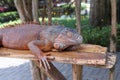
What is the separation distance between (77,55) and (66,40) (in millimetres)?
161

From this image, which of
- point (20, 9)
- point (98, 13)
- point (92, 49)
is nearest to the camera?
point (92, 49)

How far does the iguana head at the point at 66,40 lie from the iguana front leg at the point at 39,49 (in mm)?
93

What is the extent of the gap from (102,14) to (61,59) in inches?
293

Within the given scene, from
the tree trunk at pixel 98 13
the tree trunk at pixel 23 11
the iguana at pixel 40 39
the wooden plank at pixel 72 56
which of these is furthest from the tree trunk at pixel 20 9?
the tree trunk at pixel 98 13

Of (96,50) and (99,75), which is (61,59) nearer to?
(96,50)

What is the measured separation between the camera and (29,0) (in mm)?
3607

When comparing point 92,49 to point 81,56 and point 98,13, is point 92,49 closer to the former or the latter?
point 81,56

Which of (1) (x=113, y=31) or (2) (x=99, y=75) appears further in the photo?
(2) (x=99, y=75)

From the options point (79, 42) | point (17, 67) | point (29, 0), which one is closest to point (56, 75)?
point (79, 42)

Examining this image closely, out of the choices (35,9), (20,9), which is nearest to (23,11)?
(20,9)

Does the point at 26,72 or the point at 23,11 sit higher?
the point at 23,11

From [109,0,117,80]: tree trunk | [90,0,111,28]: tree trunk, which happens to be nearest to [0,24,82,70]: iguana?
[109,0,117,80]: tree trunk

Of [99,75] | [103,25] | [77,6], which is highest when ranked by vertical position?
[77,6]

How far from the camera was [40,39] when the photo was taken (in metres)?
2.44
